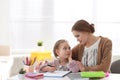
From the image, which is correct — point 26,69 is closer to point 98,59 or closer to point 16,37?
point 98,59

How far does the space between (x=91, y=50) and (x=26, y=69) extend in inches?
24.7

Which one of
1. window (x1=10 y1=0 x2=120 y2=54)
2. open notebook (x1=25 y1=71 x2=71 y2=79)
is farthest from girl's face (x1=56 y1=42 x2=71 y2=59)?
window (x1=10 y1=0 x2=120 y2=54)

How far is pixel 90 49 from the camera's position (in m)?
2.38

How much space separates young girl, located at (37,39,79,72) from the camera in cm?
219

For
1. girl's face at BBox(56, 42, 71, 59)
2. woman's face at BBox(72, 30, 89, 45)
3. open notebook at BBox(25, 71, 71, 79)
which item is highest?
woman's face at BBox(72, 30, 89, 45)

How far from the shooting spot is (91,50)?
2.38m

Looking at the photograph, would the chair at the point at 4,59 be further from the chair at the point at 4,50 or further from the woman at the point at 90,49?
the woman at the point at 90,49

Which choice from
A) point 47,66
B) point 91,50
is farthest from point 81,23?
point 47,66

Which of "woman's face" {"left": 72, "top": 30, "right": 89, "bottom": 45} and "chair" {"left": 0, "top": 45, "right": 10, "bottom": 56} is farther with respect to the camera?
"chair" {"left": 0, "top": 45, "right": 10, "bottom": 56}

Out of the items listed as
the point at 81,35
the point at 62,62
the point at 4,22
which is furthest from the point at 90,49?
the point at 4,22

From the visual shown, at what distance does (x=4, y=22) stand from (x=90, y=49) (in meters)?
1.44

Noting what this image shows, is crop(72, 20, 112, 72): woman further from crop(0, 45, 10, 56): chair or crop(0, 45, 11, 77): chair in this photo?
crop(0, 45, 10, 56): chair

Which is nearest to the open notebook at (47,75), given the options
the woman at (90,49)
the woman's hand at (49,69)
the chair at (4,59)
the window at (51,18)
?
the woman's hand at (49,69)

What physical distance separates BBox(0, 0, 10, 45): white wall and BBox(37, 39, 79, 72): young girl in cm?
121
